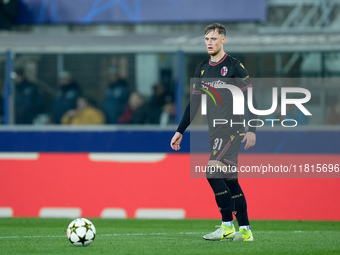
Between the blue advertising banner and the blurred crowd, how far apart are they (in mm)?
3688

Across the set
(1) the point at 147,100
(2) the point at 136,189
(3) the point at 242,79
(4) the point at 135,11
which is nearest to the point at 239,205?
(3) the point at 242,79

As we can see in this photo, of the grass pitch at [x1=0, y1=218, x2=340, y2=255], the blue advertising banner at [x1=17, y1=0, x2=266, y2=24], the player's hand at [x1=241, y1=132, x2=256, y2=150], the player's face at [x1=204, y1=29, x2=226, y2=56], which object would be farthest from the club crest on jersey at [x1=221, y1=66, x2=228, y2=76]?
the blue advertising banner at [x1=17, y1=0, x2=266, y2=24]

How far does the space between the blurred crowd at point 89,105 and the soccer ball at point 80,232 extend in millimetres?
7398

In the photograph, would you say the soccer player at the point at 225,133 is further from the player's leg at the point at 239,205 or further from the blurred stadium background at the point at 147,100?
the blurred stadium background at the point at 147,100

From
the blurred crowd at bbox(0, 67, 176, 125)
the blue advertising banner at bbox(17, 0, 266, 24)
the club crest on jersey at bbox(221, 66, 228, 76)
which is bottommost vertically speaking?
the blurred crowd at bbox(0, 67, 176, 125)

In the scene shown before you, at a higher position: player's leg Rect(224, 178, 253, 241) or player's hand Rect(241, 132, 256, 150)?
player's hand Rect(241, 132, 256, 150)

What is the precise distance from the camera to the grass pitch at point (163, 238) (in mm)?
7301

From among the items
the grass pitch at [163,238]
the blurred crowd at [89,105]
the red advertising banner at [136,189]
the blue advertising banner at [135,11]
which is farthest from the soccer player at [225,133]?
the blue advertising banner at [135,11]

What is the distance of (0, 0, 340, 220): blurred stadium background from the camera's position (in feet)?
37.8

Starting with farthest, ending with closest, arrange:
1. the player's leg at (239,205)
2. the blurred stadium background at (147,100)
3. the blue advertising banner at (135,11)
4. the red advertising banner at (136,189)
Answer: the blue advertising banner at (135,11)
the blurred stadium background at (147,100)
the red advertising banner at (136,189)
the player's leg at (239,205)

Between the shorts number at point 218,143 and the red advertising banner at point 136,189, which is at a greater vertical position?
the shorts number at point 218,143

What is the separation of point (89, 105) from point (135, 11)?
15.0 ft

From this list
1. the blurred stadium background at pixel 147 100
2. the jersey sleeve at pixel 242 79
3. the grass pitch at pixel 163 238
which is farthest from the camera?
the blurred stadium background at pixel 147 100

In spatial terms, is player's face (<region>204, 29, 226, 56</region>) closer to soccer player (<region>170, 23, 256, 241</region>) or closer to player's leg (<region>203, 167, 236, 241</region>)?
soccer player (<region>170, 23, 256, 241</region>)
